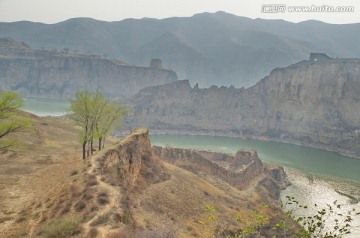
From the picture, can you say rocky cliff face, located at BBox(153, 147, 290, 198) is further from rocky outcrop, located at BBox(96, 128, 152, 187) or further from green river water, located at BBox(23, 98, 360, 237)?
rocky outcrop, located at BBox(96, 128, 152, 187)

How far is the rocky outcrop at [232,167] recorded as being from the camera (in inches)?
3083

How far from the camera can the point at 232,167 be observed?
97.4 m

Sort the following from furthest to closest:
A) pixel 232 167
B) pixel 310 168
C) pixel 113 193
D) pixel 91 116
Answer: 1. pixel 310 168
2. pixel 232 167
3. pixel 91 116
4. pixel 113 193

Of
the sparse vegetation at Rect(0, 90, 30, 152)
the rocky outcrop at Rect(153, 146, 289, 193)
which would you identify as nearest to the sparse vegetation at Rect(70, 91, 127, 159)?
the sparse vegetation at Rect(0, 90, 30, 152)

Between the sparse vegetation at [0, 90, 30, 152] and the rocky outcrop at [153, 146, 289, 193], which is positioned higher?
the sparse vegetation at [0, 90, 30, 152]

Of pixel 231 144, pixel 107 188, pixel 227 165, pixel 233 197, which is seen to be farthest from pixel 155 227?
pixel 231 144

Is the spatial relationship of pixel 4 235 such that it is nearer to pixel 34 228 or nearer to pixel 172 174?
pixel 34 228

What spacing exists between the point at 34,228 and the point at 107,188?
24.6 ft

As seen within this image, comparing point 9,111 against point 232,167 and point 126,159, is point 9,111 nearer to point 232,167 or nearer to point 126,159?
point 126,159

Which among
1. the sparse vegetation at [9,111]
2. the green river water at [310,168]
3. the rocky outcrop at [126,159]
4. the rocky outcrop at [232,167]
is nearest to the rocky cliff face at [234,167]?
the rocky outcrop at [232,167]

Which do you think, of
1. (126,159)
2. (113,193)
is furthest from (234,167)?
(113,193)

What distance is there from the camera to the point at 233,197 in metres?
66.1

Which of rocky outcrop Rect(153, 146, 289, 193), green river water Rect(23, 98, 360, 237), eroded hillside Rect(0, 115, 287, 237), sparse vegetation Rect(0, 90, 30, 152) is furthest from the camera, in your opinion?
green river water Rect(23, 98, 360, 237)

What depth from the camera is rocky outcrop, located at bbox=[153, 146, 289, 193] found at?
78312 mm
